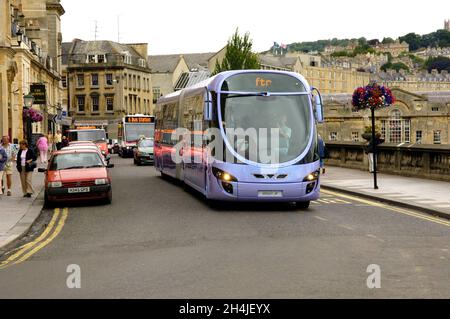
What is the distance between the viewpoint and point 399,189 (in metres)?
22.6

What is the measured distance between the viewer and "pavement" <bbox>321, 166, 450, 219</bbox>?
18.2 m

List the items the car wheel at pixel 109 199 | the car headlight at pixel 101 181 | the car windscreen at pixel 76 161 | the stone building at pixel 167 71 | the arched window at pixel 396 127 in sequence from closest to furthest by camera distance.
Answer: the car headlight at pixel 101 181 → the car wheel at pixel 109 199 → the car windscreen at pixel 76 161 → the arched window at pixel 396 127 → the stone building at pixel 167 71

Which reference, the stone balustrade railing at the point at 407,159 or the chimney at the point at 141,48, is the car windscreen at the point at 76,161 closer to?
the stone balustrade railing at the point at 407,159

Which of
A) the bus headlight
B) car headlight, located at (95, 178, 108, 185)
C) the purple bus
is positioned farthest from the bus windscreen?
the bus headlight

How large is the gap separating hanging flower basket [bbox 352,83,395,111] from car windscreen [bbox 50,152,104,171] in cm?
984

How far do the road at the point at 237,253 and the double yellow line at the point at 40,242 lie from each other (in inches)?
2.8

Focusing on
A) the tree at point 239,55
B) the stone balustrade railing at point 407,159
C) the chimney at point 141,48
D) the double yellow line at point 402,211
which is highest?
the chimney at point 141,48

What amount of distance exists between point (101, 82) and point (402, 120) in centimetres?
4068

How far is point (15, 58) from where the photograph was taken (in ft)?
163

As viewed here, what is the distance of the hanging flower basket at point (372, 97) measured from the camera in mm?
26038

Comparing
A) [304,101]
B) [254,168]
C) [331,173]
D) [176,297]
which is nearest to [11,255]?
[176,297]

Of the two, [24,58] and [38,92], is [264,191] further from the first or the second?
[24,58]

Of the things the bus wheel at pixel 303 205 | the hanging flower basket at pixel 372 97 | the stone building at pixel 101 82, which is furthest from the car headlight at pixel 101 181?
the stone building at pixel 101 82
